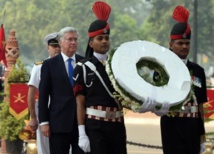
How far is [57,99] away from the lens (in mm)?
9422

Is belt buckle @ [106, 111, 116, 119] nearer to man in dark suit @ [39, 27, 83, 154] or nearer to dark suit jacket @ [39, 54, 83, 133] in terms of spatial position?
man in dark suit @ [39, 27, 83, 154]

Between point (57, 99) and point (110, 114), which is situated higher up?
point (57, 99)

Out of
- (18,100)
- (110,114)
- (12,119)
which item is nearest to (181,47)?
(110,114)

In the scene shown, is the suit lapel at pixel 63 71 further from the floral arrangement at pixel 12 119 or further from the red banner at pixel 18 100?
the floral arrangement at pixel 12 119

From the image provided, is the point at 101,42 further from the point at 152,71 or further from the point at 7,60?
the point at 7,60

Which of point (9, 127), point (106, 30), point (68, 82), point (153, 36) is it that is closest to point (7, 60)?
point (9, 127)

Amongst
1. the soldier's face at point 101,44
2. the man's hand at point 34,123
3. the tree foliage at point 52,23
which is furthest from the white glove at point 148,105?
the tree foliage at point 52,23

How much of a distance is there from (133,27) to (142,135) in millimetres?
88289

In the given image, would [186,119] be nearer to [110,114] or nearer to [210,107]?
[110,114]

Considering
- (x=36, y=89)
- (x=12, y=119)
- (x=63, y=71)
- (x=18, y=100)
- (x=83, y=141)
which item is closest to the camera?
(x=83, y=141)

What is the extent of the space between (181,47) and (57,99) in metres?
1.35

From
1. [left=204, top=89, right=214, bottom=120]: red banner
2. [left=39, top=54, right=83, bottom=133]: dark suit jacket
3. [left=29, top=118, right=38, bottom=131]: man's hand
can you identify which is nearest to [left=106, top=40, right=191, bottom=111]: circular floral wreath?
[left=39, top=54, right=83, bottom=133]: dark suit jacket

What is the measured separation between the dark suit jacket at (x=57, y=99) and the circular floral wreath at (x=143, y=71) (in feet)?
3.83

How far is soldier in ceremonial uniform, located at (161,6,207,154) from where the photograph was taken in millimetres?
9078
